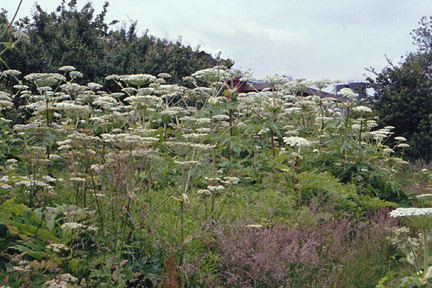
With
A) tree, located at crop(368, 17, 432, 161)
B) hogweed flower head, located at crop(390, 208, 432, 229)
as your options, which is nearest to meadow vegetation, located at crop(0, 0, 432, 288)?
hogweed flower head, located at crop(390, 208, 432, 229)

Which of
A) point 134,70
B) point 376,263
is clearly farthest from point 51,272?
point 134,70

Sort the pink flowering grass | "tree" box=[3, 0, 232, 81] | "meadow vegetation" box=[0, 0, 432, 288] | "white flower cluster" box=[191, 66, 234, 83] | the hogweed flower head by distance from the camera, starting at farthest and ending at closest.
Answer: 1. "tree" box=[3, 0, 232, 81]
2. "white flower cluster" box=[191, 66, 234, 83]
3. the pink flowering grass
4. "meadow vegetation" box=[0, 0, 432, 288]
5. the hogweed flower head

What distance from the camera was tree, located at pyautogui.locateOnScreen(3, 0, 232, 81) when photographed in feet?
47.0

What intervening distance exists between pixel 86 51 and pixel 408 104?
11224 millimetres

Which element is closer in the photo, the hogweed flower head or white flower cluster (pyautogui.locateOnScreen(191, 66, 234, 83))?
the hogweed flower head

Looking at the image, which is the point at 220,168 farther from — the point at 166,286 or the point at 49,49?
the point at 49,49

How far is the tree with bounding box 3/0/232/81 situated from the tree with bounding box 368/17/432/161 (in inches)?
290

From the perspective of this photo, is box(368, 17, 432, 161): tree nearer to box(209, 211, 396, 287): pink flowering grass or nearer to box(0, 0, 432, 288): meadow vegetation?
box(0, 0, 432, 288): meadow vegetation

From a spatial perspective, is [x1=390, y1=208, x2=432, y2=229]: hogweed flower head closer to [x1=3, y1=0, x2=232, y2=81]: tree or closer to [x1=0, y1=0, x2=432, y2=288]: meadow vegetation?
[x1=0, y1=0, x2=432, y2=288]: meadow vegetation

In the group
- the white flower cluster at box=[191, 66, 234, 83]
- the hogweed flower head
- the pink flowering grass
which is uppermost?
the white flower cluster at box=[191, 66, 234, 83]

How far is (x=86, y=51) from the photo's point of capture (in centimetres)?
1504

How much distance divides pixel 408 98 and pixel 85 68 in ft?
36.6

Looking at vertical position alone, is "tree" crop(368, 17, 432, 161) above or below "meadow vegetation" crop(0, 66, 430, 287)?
above

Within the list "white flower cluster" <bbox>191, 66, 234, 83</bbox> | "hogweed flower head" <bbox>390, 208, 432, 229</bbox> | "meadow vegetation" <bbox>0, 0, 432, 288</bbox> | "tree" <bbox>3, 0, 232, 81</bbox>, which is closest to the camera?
"hogweed flower head" <bbox>390, 208, 432, 229</bbox>
